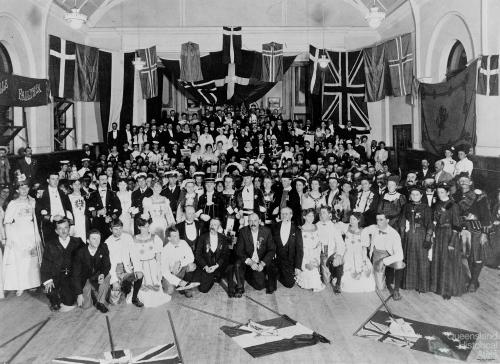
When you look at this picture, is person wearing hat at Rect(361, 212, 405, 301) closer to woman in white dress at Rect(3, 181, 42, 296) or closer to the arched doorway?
woman in white dress at Rect(3, 181, 42, 296)

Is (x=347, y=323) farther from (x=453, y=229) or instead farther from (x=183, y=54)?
(x=183, y=54)

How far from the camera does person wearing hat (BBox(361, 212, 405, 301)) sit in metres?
6.32

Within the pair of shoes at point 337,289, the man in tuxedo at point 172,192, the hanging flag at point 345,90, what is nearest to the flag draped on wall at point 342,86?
the hanging flag at point 345,90

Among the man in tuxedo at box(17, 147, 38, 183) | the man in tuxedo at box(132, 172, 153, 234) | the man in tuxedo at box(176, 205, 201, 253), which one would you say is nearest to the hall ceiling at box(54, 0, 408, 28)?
the man in tuxedo at box(17, 147, 38, 183)

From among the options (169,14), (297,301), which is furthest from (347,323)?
(169,14)

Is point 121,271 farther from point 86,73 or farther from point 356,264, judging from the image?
point 86,73

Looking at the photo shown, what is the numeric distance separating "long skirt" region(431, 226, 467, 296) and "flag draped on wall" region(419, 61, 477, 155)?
4.43 metres

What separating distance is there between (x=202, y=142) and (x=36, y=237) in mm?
7223

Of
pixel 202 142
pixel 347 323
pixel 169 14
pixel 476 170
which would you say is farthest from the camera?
pixel 169 14

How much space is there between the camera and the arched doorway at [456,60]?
37.9 feet

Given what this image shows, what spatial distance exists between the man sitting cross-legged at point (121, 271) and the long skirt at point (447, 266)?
160 inches

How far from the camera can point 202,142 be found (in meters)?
13.4

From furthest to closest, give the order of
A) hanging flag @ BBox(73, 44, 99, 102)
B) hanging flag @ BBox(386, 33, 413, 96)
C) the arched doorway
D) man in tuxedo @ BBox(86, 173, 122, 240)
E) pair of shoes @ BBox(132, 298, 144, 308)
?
hanging flag @ BBox(73, 44, 99, 102), hanging flag @ BBox(386, 33, 413, 96), the arched doorway, man in tuxedo @ BBox(86, 173, 122, 240), pair of shoes @ BBox(132, 298, 144, 308)

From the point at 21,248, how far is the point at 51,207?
38.2 inches
